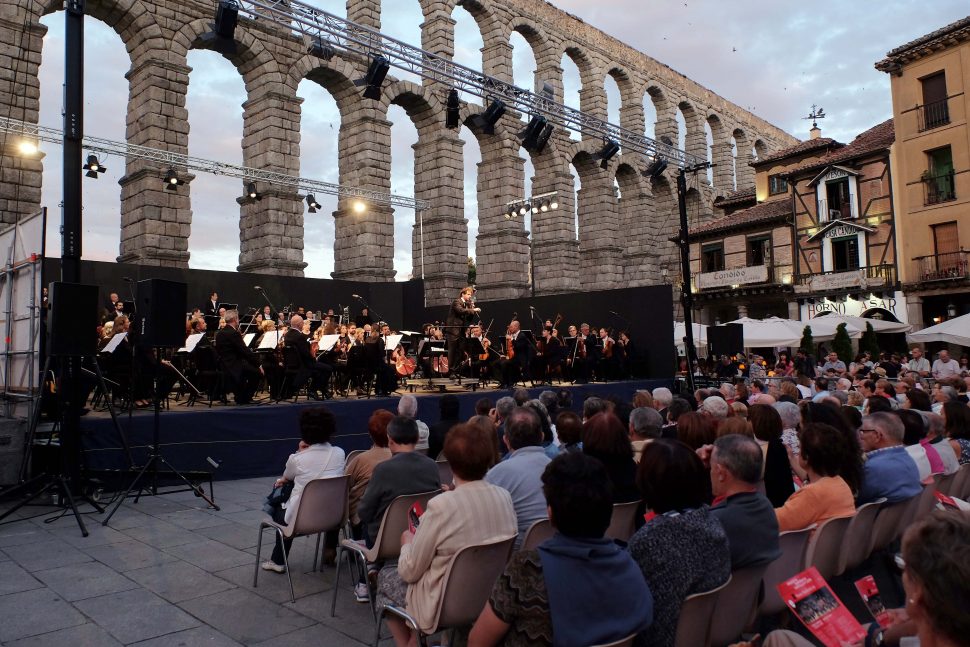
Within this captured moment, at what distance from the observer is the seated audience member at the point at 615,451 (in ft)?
12.4

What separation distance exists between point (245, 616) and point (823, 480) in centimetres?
346

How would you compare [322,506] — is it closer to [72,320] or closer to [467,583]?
[467,583]

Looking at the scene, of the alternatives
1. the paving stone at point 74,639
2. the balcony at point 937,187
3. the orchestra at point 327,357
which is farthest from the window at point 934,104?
the paving stone at point 74,639

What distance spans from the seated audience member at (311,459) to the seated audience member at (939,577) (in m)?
3.68

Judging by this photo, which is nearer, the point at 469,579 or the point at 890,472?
the point at 469,579

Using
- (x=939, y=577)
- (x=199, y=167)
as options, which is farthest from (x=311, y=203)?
(x=939, y=577)

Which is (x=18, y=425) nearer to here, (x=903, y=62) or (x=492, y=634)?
(x=492, y=634)

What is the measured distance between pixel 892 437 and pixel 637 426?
1656 millimetres

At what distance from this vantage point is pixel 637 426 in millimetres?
4805

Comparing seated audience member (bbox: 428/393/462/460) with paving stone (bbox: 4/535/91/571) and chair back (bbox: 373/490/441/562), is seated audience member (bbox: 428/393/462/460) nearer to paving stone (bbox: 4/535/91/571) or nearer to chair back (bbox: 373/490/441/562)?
chair back (bbox: 373/490/441/562)

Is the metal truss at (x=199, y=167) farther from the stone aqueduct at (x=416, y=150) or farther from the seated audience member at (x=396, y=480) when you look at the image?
the seated audience member at (x=396, y=480)

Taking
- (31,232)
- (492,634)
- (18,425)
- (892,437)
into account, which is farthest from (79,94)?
(892,437)

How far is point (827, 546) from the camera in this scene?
10.5 feet

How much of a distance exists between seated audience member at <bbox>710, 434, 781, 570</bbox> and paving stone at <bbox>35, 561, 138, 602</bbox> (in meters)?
3.93
